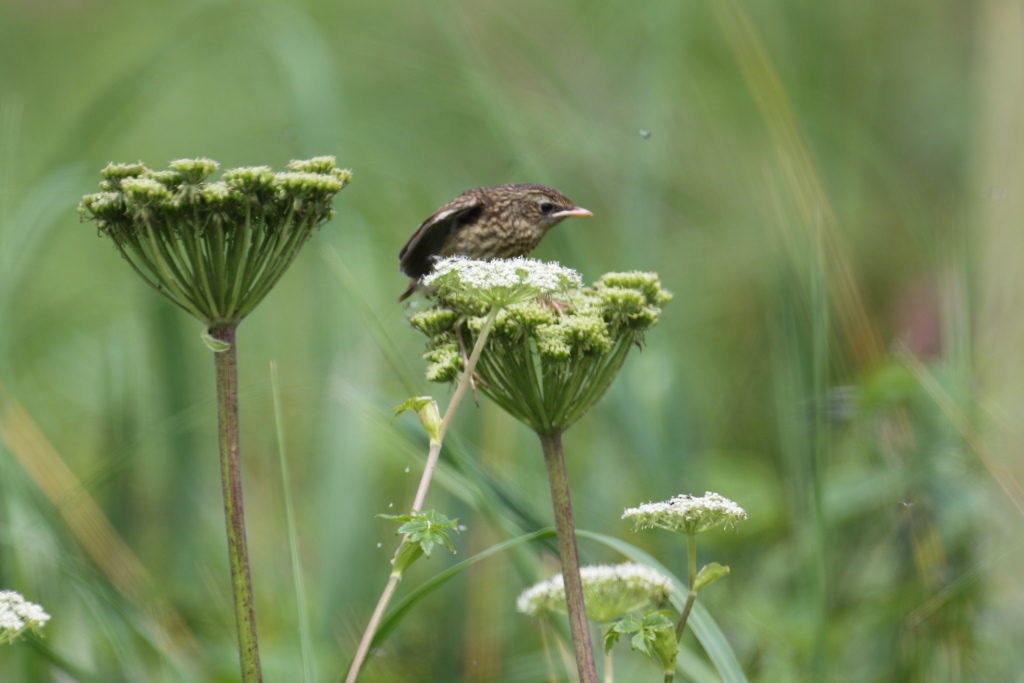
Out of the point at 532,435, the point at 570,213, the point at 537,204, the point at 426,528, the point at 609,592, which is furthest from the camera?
the point at 532,435

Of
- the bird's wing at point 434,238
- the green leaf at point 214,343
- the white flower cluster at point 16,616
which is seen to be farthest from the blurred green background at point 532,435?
the green leaf at point 214,343

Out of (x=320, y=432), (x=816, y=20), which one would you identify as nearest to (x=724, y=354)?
(x=816, y=20)

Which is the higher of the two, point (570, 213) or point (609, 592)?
point (570, 213)

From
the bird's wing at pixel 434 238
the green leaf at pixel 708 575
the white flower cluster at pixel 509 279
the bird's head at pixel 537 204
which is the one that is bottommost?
the green leaf at pixel 708 575

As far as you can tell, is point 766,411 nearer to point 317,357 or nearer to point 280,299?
point 317,357

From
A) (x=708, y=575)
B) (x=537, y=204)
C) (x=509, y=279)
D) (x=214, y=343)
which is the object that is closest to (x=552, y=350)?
(x=509, y=279)

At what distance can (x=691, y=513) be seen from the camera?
5.32 ft

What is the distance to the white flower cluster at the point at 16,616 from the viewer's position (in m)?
1.53

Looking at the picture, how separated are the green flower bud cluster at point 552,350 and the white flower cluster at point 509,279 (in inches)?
0.6

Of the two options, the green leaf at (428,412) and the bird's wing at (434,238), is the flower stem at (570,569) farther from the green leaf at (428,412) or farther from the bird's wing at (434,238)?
the bird's wing at (434,238)

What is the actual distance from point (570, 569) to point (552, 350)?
345 mm

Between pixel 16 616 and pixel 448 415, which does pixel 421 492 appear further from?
pixel 16 616

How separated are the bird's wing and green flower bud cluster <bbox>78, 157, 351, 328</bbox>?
43.1 inches

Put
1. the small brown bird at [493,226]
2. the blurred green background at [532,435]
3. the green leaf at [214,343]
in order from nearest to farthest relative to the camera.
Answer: the green leaf at [214,343], the blurred green background at [532,435], the small brown bird at [493,226]
